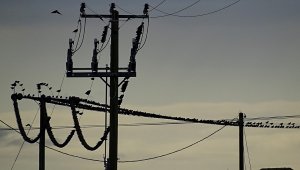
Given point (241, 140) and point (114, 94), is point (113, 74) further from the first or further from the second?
point (241, 140)

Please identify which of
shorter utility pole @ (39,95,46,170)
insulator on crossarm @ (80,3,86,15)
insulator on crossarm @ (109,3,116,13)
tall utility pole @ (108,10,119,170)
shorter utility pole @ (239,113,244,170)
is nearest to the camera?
tall utility pole @ (108,10,119,170)

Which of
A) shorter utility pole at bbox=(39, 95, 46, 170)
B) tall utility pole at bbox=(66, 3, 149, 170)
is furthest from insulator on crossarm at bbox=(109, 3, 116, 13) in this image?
shorter utility pole at bbox=(39, 95, 46, 170)

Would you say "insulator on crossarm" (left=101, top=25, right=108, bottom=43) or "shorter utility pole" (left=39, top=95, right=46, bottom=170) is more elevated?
"insulator on crossarm" (left=101, top=25, right=108, bottom=43)

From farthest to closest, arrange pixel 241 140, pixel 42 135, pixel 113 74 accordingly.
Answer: pixel 241 140, pixel 42 135, pixel 113 74

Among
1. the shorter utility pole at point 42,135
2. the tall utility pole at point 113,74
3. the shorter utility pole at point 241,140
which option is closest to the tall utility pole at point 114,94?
the tall utility pole at point 113,74

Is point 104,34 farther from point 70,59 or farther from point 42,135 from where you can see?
point 42,135

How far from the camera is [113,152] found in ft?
137

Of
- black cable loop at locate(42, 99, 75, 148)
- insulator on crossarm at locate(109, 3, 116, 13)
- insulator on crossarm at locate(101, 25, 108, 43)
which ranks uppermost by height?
insulator on crossarm at locate(109, 3, 116, 13)

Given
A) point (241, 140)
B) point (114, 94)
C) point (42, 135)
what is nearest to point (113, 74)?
point (114, 94)

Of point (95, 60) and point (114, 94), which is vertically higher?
point (95, 60)

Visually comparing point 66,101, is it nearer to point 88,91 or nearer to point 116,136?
point 88,91

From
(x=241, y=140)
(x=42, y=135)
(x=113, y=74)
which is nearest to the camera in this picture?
(x=113, y=74)

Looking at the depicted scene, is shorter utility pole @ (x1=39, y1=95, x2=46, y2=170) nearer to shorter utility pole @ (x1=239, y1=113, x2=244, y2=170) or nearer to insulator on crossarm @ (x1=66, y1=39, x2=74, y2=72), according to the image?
insulator on crossarm @ (x1=66, y1=39, x2=74, y2=72)

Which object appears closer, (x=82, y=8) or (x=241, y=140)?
(x=82, y=8)
